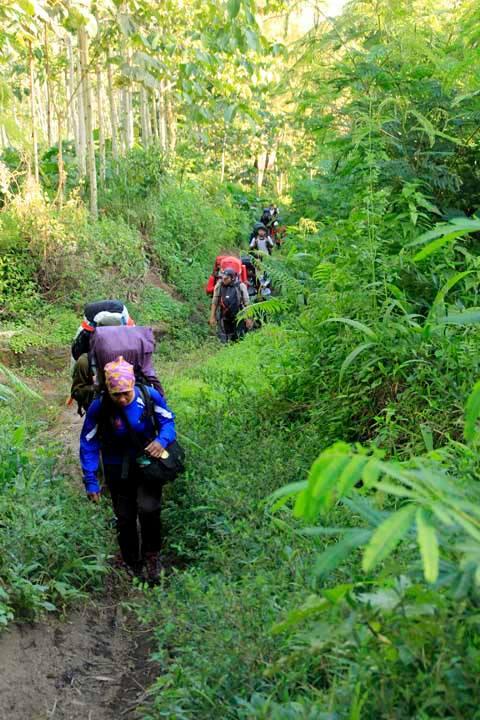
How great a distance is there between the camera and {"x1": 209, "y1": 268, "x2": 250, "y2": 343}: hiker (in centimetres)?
1194

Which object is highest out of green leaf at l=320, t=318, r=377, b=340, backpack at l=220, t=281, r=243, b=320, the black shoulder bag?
green leaf at l=320, t=318, r=377, b=340

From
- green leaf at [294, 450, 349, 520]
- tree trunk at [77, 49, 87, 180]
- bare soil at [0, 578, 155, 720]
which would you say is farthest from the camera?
tree trunk at [77, 49, 87, 180]

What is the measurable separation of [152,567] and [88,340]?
244 centimetres

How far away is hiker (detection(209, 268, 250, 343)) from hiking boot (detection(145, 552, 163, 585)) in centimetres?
640

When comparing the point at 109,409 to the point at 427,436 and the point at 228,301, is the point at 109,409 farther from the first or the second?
the point at 228,301

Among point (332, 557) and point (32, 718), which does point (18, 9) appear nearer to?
point (32, 718)

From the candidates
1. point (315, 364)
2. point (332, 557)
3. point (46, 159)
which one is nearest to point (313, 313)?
point (315, 364)

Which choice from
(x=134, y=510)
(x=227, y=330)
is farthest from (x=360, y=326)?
(x=227, y=330)

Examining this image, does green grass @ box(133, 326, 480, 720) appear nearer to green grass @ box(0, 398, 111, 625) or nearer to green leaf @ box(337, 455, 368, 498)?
green leaf @ box(337, 455, 368, 498)

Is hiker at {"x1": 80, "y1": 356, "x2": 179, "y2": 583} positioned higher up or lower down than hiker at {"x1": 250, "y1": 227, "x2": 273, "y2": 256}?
lower down

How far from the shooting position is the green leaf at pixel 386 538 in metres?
1.70

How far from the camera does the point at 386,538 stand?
171cm

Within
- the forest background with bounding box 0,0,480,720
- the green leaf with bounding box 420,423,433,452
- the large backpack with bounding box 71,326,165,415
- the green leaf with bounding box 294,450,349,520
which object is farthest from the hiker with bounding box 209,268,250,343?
the green leaf with bounding box 294,450,349,520

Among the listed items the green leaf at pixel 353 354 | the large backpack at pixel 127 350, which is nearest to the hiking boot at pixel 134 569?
the large backpack at pixel 127 350
